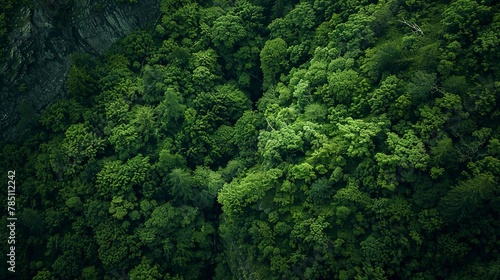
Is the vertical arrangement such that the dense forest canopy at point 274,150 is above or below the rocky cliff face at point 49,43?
below

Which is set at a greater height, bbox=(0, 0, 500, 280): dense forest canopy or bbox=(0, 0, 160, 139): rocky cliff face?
bbox=(0, 0, 160, 139): rocky cliff face

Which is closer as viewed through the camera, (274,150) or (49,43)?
(274,150)

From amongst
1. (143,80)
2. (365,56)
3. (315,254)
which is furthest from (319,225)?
(143,80)

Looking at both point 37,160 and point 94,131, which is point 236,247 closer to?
point 94,131

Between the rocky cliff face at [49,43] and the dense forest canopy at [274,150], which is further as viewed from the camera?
the rocky cliff face at [49,43]
